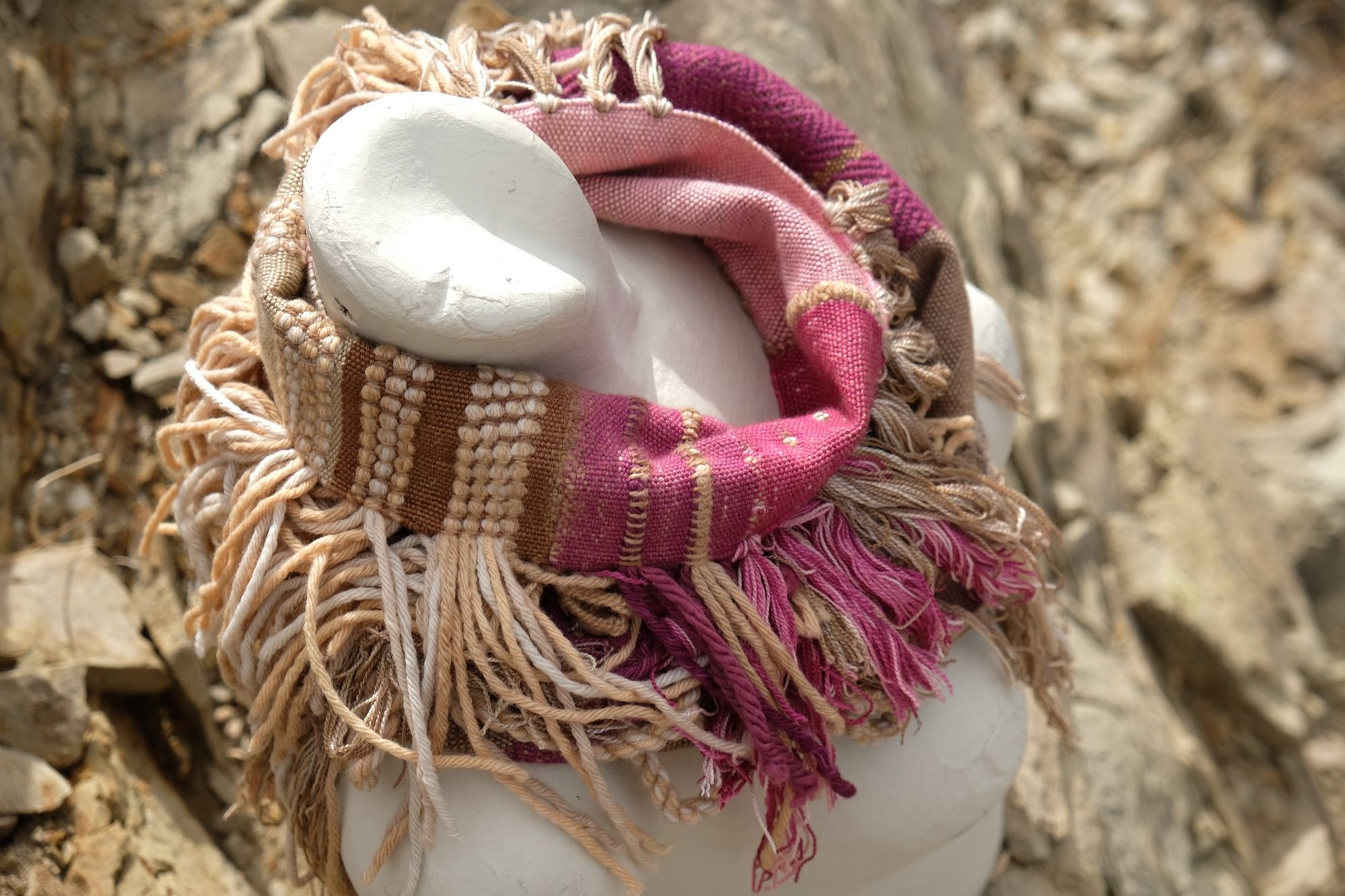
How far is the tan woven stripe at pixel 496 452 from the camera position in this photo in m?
0.74

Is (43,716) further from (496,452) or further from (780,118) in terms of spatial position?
(780,118)

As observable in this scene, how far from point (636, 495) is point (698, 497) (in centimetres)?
4

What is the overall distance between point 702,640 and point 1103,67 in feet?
7.68

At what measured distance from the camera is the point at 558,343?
29.6 inches

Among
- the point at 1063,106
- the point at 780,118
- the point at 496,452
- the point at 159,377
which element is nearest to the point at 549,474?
the point at 496,452

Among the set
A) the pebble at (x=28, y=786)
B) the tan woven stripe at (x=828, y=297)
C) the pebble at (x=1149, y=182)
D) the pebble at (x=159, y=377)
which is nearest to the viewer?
the tan woven stripe at (x=828, y=297)

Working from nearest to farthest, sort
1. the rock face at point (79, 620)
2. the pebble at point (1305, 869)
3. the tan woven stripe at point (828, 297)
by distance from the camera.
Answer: the tan woven stripe at point (828, 297), the rock face at point (79, 620), the pebble at point (1305, 869)

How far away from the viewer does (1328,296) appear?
2561 mm

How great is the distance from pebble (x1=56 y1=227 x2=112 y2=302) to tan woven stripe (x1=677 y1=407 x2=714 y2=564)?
0.92 meters

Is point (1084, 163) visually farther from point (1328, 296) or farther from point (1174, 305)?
point (1328, 296)

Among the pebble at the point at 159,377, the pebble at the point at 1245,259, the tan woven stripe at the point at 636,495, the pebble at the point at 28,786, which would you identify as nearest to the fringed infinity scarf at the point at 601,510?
the tan woven stripe at the point at 636,495

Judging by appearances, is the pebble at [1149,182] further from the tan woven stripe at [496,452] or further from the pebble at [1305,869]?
the tan woven stripe at [496,452]

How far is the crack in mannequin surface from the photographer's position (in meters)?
0.70

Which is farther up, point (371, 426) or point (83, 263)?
point (371, 426)
